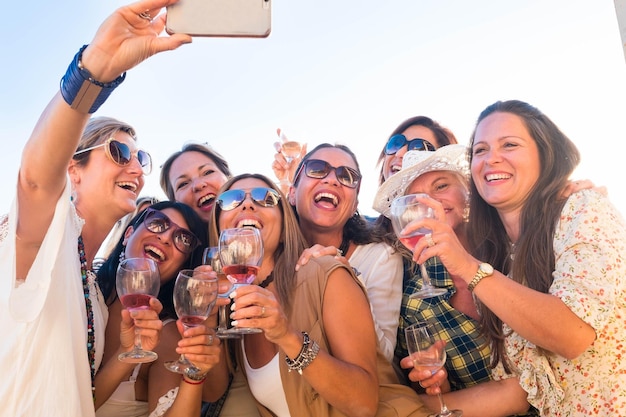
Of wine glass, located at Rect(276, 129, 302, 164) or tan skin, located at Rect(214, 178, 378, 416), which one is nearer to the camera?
tan skin, located at Rect(214, 178, 378, 416)

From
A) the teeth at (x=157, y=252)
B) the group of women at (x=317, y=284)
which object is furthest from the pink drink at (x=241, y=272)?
the teeth at (x=157, y=252)

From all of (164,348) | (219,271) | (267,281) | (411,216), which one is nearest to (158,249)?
(164,348)

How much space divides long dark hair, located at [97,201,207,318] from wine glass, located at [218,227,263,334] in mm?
1604

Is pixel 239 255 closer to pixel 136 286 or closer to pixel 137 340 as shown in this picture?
pixel 136 286

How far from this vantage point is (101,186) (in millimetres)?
4180

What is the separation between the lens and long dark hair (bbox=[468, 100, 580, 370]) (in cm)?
343

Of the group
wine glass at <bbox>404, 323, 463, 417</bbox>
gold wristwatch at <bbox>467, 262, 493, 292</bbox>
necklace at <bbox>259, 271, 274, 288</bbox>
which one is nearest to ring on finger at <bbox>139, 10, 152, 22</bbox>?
necklace at <bbox>259, 271, 274, 288</bbox>

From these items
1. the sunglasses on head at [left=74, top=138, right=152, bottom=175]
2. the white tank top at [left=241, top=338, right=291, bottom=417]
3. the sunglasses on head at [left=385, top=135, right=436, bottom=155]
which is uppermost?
the sunglasses on head at [left=385, top=135, right=436, bottom=155]

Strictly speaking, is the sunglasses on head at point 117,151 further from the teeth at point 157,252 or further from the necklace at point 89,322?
the necklace at point 89,322

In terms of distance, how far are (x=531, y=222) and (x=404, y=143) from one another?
2.20m

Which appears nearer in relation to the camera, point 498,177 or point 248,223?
point 498,177

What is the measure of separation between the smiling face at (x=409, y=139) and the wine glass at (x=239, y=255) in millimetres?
2727

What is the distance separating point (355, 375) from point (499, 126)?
2.14 metres

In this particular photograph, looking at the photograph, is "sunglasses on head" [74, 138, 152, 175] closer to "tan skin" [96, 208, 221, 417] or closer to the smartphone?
"tan skin" [96, 208, 221, 417]
